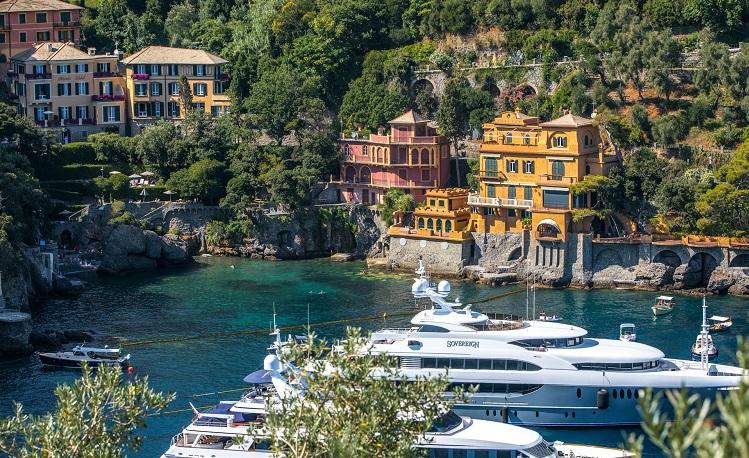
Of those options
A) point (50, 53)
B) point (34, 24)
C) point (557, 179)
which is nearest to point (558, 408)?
point (557, 179)

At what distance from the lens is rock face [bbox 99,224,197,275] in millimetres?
92037

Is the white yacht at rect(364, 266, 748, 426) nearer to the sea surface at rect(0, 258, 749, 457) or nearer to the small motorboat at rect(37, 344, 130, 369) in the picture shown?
the sea surface at rect(0, 258, 749, 457)

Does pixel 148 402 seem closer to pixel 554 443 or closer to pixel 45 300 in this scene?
pixel 554 443

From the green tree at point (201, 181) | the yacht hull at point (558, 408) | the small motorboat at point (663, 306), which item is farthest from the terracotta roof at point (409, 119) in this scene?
the yacht hull at point (558, 408)

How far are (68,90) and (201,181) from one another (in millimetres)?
14997

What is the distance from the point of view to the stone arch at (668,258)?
86062 millimetres

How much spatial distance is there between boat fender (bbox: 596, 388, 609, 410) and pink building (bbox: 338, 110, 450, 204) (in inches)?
1597

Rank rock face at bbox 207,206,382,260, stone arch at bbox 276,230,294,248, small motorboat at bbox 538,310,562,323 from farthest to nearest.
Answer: stone arch at bbox 276,230,294,248 → rock face at bbox 207,206,382,260 → small motorboat at bbox 538,310,562,323

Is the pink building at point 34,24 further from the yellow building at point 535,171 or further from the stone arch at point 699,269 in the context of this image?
the stone arch at point 699,269

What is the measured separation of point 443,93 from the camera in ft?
341

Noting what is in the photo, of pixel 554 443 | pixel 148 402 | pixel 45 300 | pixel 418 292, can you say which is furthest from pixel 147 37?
pixel 148 402

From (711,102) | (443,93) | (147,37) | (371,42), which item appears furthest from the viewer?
(147,37)

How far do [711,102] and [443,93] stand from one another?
1875 cm

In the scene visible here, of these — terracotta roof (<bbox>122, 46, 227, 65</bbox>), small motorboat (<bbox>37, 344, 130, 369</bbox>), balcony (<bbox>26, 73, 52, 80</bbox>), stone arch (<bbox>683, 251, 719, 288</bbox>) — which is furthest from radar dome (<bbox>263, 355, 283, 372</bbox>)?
terracotta roof (<bbox>122, 46, 227, 65</bbox>)
